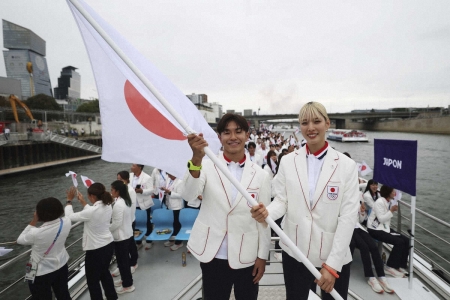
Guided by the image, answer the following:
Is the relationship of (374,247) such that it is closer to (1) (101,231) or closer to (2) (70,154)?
(1) (101,231)

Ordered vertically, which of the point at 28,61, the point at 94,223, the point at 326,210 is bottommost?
the point at 94,223

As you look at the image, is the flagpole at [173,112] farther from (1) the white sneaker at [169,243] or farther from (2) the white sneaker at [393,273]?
(1) the white sneaker at [169,243]

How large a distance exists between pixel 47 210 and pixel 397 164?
4637 mm

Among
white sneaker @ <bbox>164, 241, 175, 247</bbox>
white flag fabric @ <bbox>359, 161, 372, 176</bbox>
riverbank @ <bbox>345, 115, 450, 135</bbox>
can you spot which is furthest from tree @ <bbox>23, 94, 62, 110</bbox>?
A: riverbank @ <bbox>345, 115, 450, 135</bbox>

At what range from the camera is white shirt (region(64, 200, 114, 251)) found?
134 inches

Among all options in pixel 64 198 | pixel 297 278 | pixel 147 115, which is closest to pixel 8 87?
pixel 64 198

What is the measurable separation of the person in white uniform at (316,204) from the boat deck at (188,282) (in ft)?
5.39

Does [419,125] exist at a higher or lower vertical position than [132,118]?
lower

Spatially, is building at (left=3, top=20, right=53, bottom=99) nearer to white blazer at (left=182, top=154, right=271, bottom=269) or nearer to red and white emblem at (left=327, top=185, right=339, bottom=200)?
white blazer at (left=182, top=154, right=271, bottom=269)

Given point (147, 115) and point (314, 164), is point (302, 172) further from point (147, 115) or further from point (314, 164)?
point (147, 115)

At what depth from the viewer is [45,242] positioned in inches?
119

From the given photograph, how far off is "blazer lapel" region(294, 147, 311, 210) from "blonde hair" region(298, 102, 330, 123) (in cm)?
31

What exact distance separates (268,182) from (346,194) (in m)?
0.64

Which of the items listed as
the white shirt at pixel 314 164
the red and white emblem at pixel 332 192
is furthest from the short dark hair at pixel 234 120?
the red and white emblem at pixel 332 192
